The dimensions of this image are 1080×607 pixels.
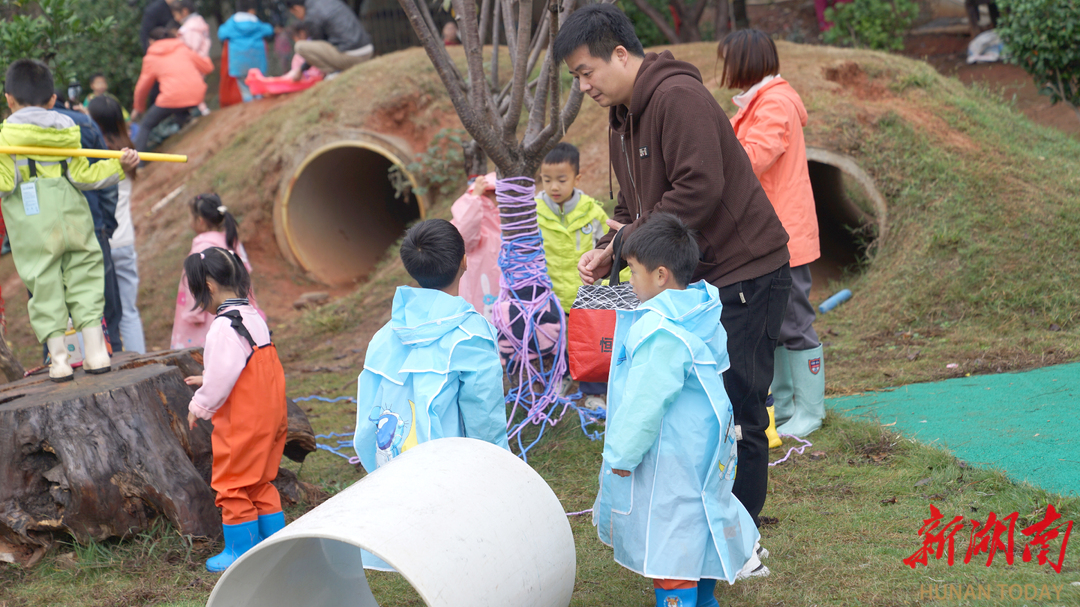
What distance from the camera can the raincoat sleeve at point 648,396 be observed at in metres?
2.28

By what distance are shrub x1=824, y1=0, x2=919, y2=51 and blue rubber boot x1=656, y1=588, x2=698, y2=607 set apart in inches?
418

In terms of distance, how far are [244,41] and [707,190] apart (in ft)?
30.5

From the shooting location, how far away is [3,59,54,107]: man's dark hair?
4.11 meters

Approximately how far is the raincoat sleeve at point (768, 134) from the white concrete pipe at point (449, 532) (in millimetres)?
2070

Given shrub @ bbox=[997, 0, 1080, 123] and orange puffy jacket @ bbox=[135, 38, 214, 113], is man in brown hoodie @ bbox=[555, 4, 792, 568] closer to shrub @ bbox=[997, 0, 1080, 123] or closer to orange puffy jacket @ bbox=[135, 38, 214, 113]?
shrub @ bbox=[997, 0, 1080, 123]

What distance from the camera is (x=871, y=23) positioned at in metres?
11.4

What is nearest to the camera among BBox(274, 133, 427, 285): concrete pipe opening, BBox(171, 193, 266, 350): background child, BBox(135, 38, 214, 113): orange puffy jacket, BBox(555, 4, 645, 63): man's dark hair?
BBox(555, 4, 645, 63): man's dark hair

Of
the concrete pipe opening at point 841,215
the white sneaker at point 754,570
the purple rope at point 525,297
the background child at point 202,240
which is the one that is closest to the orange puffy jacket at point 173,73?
the background child at point 202,240

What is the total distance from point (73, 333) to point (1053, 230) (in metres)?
6.06

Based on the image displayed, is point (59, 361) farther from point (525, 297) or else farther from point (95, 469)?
point (525, 297)

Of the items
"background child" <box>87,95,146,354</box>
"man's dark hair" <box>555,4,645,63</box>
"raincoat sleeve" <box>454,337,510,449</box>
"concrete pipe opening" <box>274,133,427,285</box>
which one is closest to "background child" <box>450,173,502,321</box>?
"raincoat sleeve" <box>454,337,510,449</box>

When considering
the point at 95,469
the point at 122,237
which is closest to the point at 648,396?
the point at 95,469

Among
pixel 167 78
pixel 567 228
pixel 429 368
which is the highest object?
pixel 167 78

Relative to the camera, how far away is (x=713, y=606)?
2.48 metres
